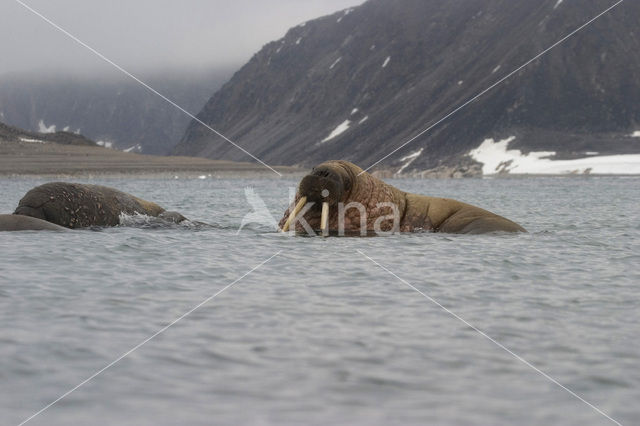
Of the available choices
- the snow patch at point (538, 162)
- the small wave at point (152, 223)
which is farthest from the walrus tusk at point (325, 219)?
the snow patch at point (538, 162)

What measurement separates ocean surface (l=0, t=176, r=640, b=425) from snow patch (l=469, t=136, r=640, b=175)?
118 m

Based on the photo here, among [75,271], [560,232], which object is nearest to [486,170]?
[560,232]

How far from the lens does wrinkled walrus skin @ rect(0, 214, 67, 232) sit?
53.0ft

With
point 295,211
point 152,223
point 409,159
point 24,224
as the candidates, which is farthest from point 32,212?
point 409,159

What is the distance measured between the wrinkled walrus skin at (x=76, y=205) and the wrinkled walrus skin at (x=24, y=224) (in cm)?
69

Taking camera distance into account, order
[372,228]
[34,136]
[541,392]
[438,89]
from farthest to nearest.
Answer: [438,89], [34,136], [372,228], [541,392]

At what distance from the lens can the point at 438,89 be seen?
7677 inches

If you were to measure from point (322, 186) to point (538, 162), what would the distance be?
129603 mm

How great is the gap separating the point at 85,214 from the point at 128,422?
13.6 meters

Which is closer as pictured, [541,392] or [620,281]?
[541,392]

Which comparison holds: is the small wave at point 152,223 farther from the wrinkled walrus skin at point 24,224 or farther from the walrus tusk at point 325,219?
the walrus tusk at point 325,219

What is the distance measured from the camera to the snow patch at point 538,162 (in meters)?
127

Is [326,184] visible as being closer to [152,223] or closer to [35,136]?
[152,223]

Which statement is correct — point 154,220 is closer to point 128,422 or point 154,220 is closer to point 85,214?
point 85,214
